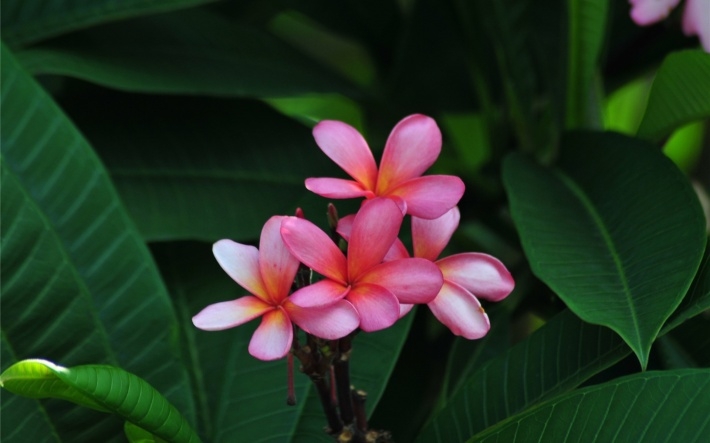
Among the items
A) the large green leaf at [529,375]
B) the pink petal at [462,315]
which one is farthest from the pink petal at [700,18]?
the pink petal at [462,315]

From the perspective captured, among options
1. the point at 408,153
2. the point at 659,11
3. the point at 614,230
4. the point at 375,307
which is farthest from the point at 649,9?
the point at 375,307

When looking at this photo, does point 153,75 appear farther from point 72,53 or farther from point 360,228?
point 360,228

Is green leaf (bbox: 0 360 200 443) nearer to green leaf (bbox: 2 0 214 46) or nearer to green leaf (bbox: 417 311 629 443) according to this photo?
green leaf (bbox: 417 311 629 443)

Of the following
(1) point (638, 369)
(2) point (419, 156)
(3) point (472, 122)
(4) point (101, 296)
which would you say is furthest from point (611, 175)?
(3) point (472, 122)

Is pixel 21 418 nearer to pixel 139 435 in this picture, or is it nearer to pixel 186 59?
pixel 139 435

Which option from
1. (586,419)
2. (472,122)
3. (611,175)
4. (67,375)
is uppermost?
(472,122)

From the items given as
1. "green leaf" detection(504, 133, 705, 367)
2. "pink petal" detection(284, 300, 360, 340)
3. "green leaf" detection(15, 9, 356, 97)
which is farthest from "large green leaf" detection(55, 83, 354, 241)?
"pink petal" detection(284, 300, 360, 340)

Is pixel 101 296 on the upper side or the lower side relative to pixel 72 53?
lower

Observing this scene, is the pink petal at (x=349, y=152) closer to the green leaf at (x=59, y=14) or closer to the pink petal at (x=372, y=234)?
the pink petal at (x=372, y=234)
